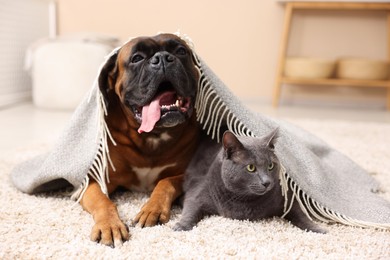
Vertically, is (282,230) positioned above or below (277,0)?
below

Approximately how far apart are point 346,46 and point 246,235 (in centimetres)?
376

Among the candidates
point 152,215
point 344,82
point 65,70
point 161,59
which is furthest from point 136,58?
point 344,82

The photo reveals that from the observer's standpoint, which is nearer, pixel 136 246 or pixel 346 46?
pixel 136 246

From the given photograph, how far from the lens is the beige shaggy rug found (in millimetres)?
1062

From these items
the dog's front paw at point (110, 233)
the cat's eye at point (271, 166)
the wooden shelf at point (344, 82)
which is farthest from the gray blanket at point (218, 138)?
the wooden shelf at point (344, 82)

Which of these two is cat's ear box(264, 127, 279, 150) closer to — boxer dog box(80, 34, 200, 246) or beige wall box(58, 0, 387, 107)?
boxer dog box(80, 34, 200, 246)

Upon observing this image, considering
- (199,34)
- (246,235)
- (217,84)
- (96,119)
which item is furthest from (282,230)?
(199,34)

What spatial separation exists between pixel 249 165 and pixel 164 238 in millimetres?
288

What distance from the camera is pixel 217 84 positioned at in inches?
58.8

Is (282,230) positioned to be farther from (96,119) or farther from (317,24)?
(317,24)

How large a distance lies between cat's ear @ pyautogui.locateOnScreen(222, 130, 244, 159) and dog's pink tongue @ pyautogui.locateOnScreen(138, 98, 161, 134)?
24 centimetres

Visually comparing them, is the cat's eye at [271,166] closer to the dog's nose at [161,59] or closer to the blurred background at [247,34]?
the dog's nose at [161,59]

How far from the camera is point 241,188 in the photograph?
122 cm

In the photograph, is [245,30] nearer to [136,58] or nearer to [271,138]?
[136,58]
